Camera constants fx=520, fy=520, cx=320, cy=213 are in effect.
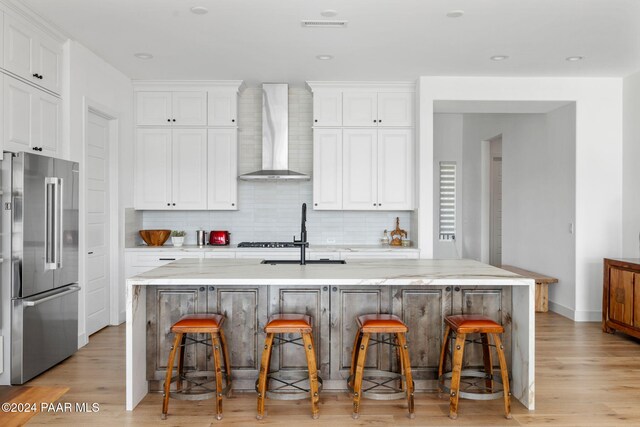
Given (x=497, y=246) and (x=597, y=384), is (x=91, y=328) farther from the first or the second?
(x=497, y=246)

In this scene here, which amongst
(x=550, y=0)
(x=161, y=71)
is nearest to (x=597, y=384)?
(x=550, y=0)

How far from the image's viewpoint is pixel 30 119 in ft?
13.5

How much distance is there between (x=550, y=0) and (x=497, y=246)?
5275 millimetres

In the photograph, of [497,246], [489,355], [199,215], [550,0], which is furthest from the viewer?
[497,246]

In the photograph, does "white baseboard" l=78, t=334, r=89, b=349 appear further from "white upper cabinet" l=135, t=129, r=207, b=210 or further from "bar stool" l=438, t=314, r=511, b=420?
"bar stool" l=438, t=314, r=511, b=420

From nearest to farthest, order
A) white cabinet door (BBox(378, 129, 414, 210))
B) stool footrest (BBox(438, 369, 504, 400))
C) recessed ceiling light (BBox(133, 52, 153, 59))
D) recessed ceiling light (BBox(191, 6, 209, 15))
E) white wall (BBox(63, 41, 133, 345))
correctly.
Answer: stool footrest (BBox(438, 369, 504, 400)) → recessed ceiling light (BBox(191, 6, 209, 15)) → white wall (BBox(63, 41, 133, 345)) → recessed ceiling light (BBox(133, 52, 153, 59)) → white cabinet door (BBox(378, 129, 414, 210))

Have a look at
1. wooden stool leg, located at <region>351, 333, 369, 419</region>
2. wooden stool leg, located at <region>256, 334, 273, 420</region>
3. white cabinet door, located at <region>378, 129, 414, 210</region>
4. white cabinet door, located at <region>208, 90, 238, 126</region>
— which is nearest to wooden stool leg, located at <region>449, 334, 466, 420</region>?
wooden stool leg, located at <region>351, 333, 369, 419</region>

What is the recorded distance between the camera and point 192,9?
13.1 ft

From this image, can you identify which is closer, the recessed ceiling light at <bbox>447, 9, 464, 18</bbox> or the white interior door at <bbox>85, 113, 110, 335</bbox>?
the recessed ceiling light at <bbox>447, 9, 464, 18</bbox>

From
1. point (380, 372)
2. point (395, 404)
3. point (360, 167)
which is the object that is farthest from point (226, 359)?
point (360, 167)

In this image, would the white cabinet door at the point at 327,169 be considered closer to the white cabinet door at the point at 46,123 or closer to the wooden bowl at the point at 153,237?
the wooden bowl at the point at 153,237

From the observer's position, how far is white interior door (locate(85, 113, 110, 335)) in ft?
17.2

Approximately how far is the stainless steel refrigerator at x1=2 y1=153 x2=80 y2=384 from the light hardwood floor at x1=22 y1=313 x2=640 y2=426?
225 mm

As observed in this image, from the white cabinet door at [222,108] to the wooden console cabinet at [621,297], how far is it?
4.47m
